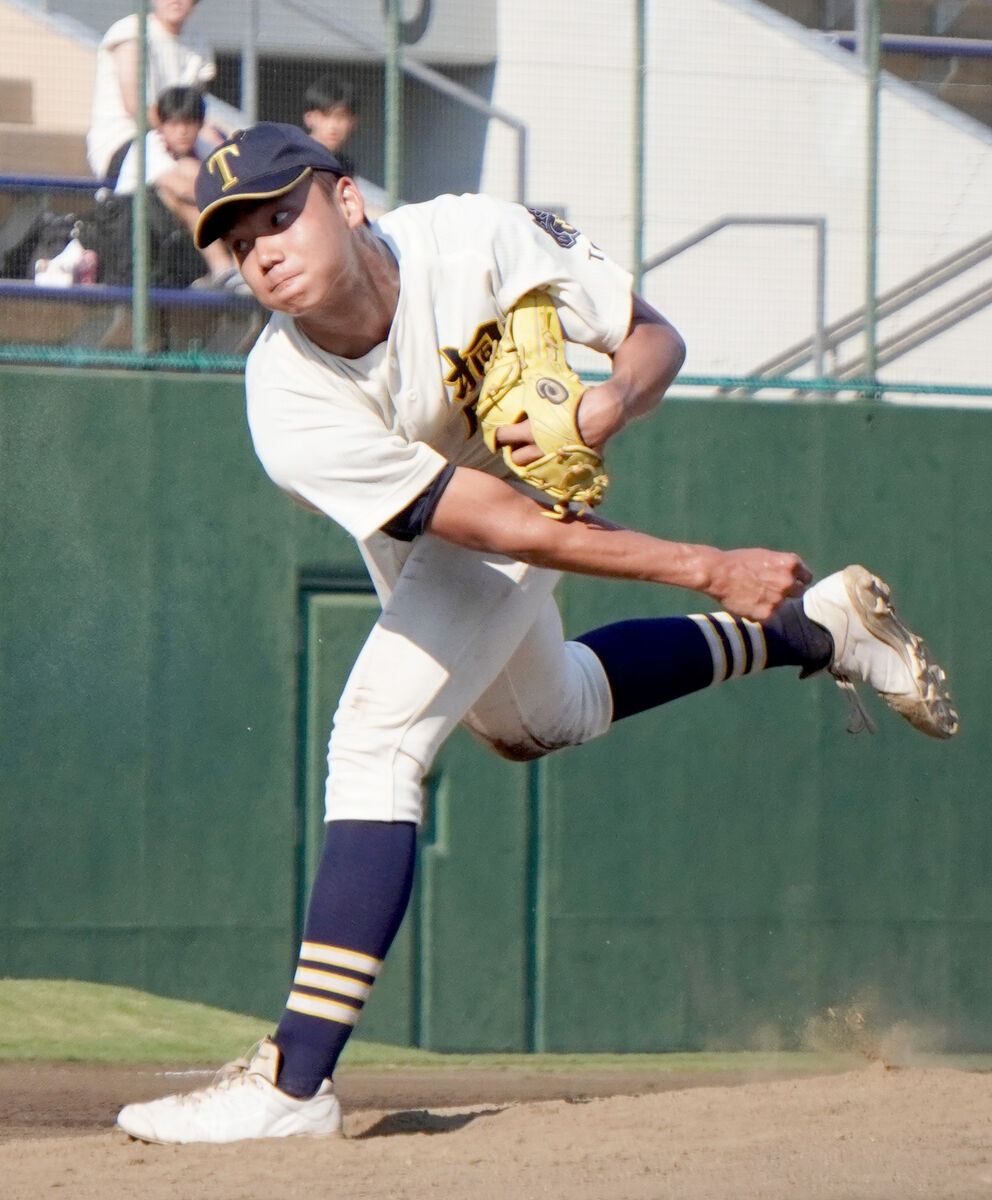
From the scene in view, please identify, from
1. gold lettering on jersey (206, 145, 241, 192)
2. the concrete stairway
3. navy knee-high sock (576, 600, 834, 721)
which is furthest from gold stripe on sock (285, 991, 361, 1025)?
the concrete stairway

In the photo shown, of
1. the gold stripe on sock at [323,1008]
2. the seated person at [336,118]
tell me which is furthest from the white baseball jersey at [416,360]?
the seated person at [336,118]

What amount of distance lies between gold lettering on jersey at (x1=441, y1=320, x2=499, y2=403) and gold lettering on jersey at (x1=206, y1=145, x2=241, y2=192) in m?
0.50

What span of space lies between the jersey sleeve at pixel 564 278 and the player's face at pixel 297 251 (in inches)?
13.6

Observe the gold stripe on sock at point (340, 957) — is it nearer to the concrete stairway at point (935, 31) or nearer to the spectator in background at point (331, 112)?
the spectator in background at point (331, 112)

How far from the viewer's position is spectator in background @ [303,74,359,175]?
6.03m

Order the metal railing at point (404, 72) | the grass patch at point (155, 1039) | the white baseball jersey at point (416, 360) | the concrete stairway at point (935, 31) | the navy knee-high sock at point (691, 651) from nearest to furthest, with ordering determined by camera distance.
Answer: the white baseball jersey at point (416, 360)
the navy knee-high sock at point (691, 651)
the grass patch at point (155, 1039)
the metal railing at point (404, 72)
the concrete stairway at point (935, 31)

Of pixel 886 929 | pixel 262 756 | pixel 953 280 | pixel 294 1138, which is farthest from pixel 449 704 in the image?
pixel 953 280

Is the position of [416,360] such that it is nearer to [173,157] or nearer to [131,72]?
[173,157]

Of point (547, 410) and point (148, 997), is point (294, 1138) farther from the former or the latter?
point (148, 997)

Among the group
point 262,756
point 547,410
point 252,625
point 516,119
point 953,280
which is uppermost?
point 516,119

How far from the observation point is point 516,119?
6.14m

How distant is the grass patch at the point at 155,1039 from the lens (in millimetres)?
5527

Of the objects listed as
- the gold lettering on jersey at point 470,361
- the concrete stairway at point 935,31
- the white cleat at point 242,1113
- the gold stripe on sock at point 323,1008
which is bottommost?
the white cleat at point 242,1113

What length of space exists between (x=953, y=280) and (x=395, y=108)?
222cm
